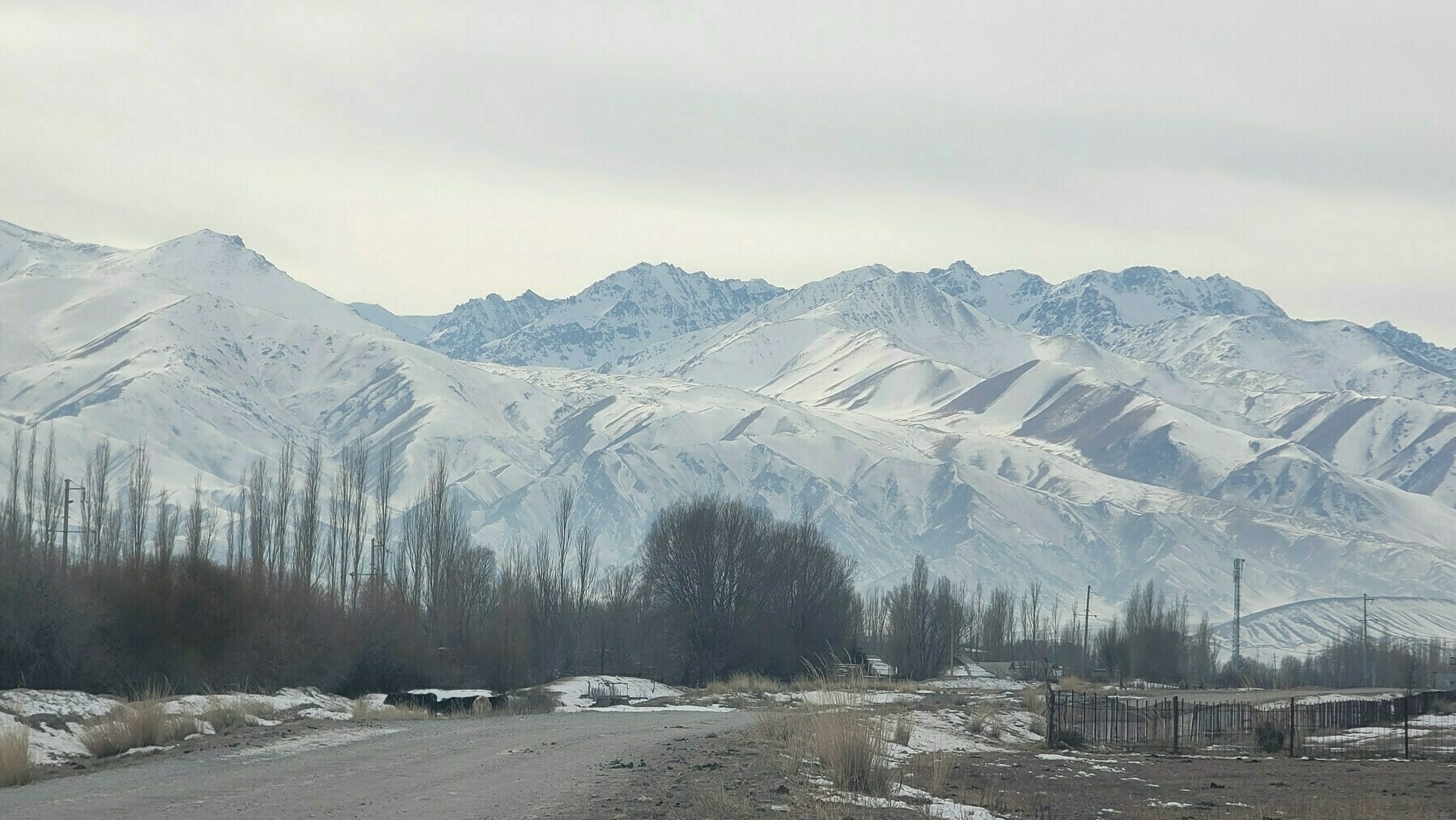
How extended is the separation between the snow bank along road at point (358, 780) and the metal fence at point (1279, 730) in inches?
488

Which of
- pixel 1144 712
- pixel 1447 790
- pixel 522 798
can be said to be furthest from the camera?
pixel 1144 712

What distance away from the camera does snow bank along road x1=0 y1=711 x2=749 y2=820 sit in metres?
14.6

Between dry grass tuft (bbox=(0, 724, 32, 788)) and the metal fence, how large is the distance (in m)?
19.1

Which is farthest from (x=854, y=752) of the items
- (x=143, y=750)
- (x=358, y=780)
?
(x=143, y=750)

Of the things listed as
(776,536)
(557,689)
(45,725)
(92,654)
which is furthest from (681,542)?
(45,725)

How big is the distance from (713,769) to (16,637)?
64.9 ft

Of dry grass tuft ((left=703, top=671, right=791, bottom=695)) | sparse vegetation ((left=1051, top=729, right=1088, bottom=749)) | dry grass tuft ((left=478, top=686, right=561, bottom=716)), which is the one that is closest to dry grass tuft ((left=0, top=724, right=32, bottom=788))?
dry grass tuft ((left=478, top=686, right=561, bottom=716))

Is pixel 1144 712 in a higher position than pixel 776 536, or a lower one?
lower

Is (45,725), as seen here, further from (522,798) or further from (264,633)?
(264,633)

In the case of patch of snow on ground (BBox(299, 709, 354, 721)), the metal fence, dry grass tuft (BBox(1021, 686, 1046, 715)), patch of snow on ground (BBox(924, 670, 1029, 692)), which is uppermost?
patch of snow on ground (BBox(299, 709, 354, 721))

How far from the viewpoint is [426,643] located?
2072 inches

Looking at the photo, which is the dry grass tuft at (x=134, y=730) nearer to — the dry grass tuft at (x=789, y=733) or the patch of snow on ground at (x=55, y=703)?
the patch of snow on ground at (x=55, y=703)

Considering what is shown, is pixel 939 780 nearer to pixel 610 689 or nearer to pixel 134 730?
pixel 134 730

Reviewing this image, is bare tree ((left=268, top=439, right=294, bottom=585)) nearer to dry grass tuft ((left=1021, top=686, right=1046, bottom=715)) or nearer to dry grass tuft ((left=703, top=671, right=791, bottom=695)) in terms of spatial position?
dry grass tuft ((left=703, top=671, right=791, bottom=695))
